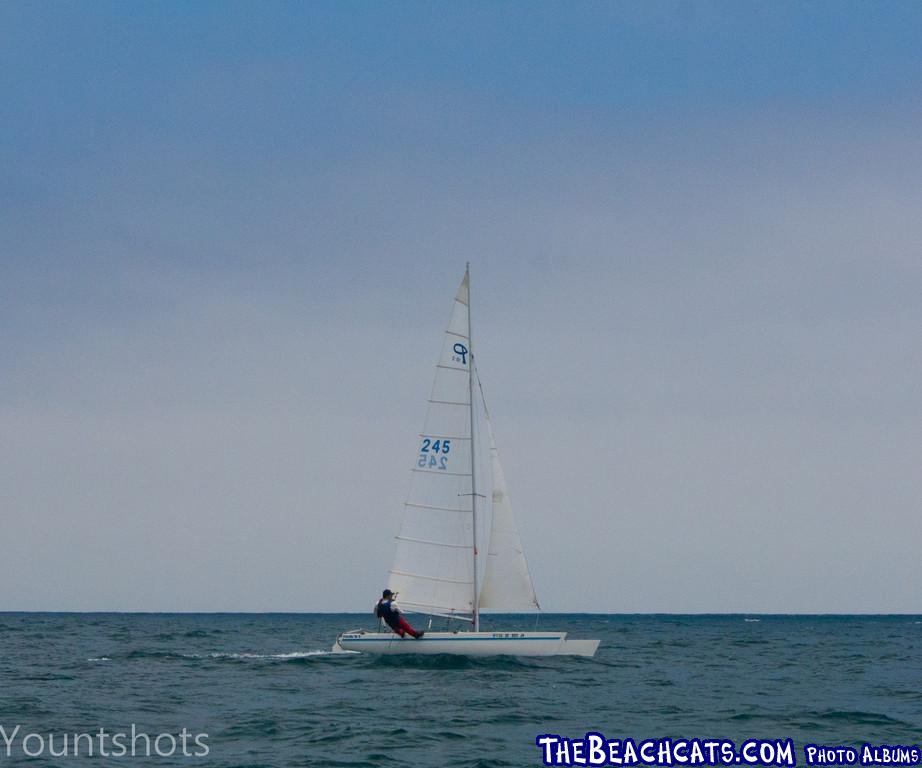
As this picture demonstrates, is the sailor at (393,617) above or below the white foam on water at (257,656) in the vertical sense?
above

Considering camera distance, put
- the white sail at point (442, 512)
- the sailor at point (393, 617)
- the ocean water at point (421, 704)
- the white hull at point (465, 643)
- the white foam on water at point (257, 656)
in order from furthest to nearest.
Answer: the white foam on water at point (257, 656)
the white sail at point (442, 512)
the sailor at point (393, 617)
the white hull at point (465, 643)
the ocean water at point (421, 704)

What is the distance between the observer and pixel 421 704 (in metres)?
27.6

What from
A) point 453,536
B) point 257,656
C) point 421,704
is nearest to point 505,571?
point 453,536

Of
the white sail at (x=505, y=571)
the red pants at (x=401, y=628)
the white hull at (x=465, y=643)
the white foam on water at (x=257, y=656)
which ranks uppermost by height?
the white sail at (x=505, y=571)

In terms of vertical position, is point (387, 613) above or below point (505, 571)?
below

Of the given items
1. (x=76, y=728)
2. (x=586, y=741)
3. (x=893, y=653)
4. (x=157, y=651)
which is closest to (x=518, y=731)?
(x=586, y=741)

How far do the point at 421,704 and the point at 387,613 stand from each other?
32.7 ft

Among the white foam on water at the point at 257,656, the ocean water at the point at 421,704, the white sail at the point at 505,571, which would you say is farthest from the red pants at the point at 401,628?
the white foam on water at the point at 257,656

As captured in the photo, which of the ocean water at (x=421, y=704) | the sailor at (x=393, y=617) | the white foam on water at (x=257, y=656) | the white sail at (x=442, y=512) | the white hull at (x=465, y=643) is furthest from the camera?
the white foam on water at (x=257, y=656)

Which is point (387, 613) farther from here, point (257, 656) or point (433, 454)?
point (257, 656)

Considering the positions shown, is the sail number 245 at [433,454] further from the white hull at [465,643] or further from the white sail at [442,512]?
the white hull at [465,643]

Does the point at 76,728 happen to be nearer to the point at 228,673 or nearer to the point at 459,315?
the point at 228,673

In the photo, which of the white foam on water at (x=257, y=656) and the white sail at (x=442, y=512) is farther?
the white foam on water at (x=257, y=656)

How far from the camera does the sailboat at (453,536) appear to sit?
38.2 m
